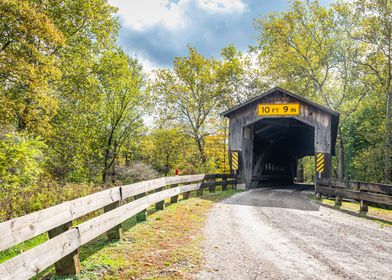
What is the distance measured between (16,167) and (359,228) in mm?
8803

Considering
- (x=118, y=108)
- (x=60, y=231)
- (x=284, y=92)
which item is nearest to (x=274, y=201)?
(x=284, y=92)

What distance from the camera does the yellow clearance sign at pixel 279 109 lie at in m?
16.1

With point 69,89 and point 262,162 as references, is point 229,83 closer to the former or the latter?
point 262,162

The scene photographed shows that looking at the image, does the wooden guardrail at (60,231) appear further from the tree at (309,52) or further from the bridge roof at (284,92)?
the tree at (309,52)

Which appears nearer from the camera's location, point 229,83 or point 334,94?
point 229,83

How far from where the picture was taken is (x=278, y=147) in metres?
28.4

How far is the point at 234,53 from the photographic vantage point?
1129 inches

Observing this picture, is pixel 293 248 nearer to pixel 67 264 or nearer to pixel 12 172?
pixel 67 264

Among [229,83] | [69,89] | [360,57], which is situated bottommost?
[69,89]

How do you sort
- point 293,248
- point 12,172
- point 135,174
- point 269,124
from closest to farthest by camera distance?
point 293,248
point 12,172
point 269,124
point 135,174

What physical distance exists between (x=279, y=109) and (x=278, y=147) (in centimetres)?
1277

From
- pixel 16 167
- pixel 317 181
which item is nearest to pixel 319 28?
pixel 317 181

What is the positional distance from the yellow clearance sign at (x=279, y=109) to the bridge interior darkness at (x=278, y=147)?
7.20ft

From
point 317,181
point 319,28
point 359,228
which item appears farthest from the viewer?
Result: point 319,28
